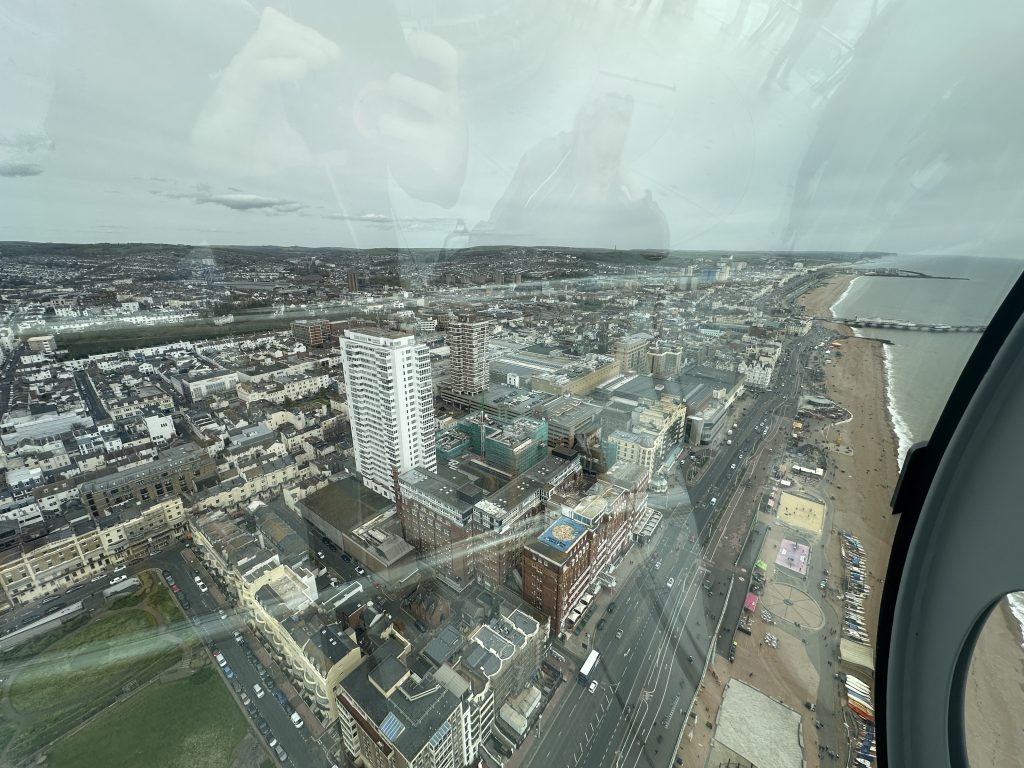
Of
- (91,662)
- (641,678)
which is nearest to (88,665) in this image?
(91,662)

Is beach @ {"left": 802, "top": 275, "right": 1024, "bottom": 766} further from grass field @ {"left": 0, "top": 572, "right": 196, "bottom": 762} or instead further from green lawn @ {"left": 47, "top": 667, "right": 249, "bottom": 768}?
grass field @ {"left": 0, "top": 572, "right": 196, "bottom": 762}

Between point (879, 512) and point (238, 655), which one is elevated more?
point (879, 512)

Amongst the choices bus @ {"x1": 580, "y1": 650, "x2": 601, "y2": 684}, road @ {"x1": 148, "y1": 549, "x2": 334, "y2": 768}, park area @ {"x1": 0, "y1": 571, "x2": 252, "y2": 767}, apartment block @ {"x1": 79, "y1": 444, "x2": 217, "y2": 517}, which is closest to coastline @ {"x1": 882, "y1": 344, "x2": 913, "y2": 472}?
bus @ {"x1": 580, "y1": 650, "x2": 601, "y2": 684}

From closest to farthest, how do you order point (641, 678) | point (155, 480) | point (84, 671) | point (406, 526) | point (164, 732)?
point (164, 732), point (84, 671), point (641, 678), point (406, 526), point (155, 480)

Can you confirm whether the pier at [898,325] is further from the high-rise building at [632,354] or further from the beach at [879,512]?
the high-rise building at [632,354]

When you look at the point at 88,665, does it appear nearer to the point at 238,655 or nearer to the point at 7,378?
the point at 238,655

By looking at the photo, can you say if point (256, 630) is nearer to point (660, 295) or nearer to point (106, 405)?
point (106, 405)

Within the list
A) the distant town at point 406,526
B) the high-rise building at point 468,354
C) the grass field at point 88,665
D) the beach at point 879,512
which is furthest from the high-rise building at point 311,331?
the beach at point 879,512
